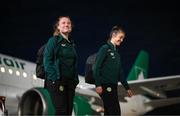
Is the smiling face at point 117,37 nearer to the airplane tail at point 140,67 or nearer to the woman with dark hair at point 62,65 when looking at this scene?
the woman with dark hair at point 62,65

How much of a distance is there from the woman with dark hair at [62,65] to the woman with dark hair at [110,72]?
0.64m

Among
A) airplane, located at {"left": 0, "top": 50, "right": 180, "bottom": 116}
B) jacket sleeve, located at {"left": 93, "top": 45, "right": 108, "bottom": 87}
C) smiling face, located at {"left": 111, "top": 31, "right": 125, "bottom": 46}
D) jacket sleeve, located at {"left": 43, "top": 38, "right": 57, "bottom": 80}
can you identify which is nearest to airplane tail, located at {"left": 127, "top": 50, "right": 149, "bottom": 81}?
airplane, located at {"left": 0, "top": 50, "right": 180, "bottom": 116}

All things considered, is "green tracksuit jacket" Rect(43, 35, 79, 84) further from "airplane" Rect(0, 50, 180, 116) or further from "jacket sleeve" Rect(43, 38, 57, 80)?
"airplane" Rect(0, 50, 180, 116)

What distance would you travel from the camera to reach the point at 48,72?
4.33 m

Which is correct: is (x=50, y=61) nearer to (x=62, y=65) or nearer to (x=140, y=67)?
(x=62, y=65)

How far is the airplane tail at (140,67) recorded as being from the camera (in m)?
23.1

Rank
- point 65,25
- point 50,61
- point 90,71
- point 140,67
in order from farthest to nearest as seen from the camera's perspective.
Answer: point 140,67
point 90,71
point 65,25
point 50,61

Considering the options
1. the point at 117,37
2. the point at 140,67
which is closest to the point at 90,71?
the point at 117,37

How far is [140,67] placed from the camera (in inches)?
952

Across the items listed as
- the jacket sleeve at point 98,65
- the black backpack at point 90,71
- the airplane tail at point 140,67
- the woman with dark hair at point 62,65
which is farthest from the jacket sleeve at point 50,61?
the airplane tail at point 140,67

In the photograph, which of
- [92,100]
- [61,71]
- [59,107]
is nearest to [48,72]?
[61,71]

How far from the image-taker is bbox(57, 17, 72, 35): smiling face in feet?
14.9

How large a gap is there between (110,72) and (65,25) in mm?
1004

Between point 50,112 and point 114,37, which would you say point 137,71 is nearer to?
point 114,37
